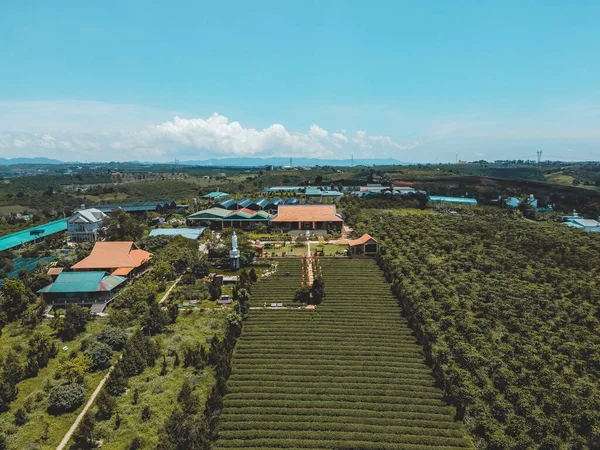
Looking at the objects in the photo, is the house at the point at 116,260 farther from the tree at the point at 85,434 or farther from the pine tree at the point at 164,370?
the tree at the point at 85,434

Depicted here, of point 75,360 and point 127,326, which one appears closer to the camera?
point 75,360

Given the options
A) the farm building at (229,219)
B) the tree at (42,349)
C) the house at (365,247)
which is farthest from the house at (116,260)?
the house at (365,247)

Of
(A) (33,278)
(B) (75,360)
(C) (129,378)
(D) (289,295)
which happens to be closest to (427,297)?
(D) (289,295)

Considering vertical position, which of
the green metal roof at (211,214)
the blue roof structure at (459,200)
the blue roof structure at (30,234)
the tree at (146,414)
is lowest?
the tree at (146,414)

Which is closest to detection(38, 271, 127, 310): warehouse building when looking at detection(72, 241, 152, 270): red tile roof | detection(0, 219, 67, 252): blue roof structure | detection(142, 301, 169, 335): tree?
detection(72, 241, 152, 270): red tile roof

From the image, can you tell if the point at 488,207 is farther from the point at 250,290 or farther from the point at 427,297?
the point at 250,290

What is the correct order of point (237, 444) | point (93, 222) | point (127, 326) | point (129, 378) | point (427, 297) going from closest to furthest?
point (237, 444) → point (129, 378) → point (127, 326) → point (427, 297) → point (93, 222)
